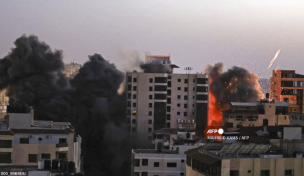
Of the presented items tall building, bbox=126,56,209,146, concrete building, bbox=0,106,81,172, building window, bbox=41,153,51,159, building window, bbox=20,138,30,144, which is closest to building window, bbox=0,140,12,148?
concrete building, bbox=0,106,81,172

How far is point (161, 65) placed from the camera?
271ft

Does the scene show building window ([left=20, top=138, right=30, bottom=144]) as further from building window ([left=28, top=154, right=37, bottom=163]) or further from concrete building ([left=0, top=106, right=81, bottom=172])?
building window ([left=28, top=154, right=37, bottom=163])

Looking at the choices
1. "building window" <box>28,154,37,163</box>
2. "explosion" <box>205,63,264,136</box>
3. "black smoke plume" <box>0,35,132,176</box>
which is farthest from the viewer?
"explosion" <box>205,63,264,136</box>

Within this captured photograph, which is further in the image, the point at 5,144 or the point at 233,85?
the point at 233,85

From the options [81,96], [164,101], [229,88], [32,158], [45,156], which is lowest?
[32,158]

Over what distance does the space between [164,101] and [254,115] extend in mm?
11179

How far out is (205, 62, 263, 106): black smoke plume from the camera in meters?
86.4

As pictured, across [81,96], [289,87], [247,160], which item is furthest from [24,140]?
[289,87]

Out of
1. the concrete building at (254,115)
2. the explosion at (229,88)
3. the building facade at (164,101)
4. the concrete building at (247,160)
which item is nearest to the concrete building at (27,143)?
the concrete building at (247,160)

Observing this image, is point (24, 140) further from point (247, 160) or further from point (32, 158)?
point (247, 160)

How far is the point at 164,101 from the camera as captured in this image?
78375mm

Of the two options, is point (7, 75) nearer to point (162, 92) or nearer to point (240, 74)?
point (162, 92)

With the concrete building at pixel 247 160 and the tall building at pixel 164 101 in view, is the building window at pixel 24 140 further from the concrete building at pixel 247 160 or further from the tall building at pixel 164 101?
the tall building at pixel 164 101

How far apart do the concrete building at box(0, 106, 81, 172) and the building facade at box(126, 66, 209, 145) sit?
3148 centimetres
